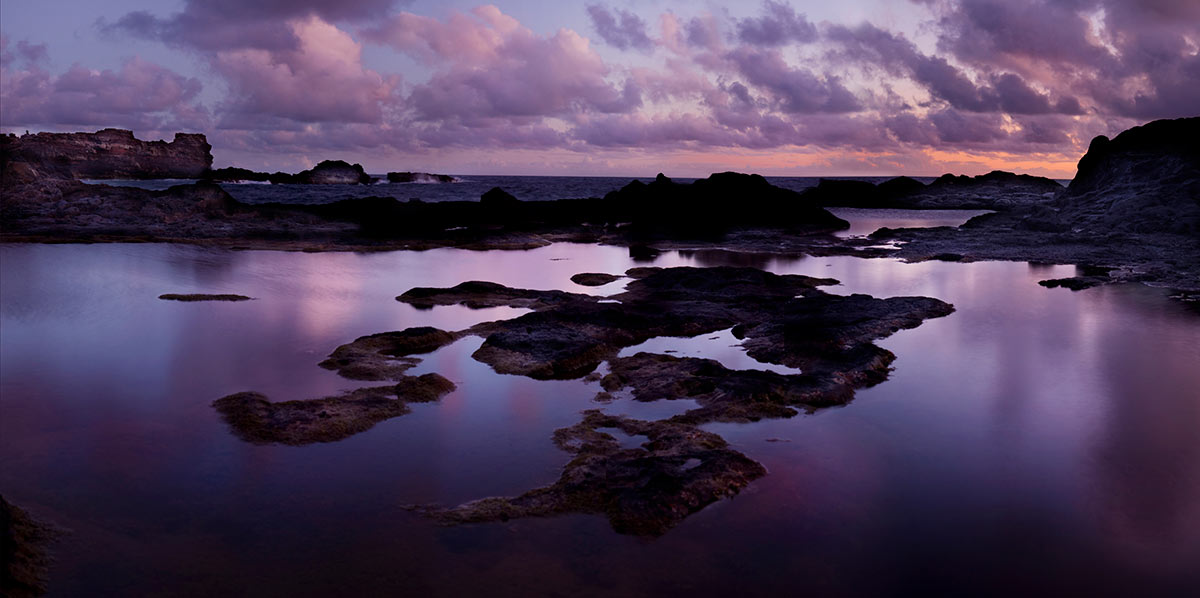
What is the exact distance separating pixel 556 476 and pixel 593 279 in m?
17.9

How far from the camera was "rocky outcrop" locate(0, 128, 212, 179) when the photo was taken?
539ft

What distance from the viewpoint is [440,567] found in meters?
7.59

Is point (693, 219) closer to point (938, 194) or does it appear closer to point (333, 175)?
point (938, 194)

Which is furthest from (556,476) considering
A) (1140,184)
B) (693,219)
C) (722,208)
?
(1140,184)

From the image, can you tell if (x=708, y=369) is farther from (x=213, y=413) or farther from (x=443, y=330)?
(x=213, y=413)

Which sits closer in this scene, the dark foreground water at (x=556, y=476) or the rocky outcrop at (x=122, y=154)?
the dark foreground water at (x=556, y=476)

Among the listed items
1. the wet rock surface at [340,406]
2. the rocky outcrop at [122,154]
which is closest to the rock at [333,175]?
the rocky outcrop at [122,154]

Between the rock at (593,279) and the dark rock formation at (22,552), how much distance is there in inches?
759

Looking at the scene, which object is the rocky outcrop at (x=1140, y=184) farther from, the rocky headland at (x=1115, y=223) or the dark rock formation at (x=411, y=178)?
the dark rock formation at (x=411, y=178)

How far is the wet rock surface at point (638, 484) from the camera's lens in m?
8.63

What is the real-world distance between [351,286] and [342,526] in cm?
1896

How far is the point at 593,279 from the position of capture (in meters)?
27.4

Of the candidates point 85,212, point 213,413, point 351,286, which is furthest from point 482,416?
point 85,212

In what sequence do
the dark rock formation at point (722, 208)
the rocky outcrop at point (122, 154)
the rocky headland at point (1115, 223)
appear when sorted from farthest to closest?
1. the rocky outcrop at point (122, 154)
2. the dark rock formation at point (722, 208)
3. the rocky headland at point (1115, 223)
